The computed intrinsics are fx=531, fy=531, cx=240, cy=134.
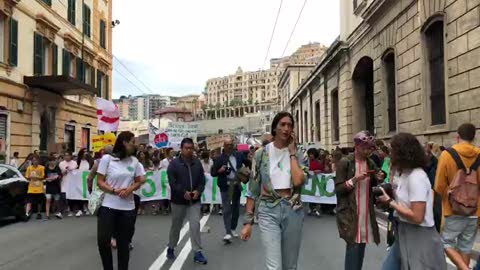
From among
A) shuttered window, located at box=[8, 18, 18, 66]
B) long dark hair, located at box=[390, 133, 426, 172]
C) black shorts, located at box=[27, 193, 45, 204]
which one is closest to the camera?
long dark hair, located at box=[390, 133, 426, 172]

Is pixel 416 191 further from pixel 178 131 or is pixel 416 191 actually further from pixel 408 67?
pixel 178 131

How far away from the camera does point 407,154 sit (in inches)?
168

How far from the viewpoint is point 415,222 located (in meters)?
4.14

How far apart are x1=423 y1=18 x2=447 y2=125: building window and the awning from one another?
1445 centimetres

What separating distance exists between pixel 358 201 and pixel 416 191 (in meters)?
0.98

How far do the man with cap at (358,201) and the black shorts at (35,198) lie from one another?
10729 mm

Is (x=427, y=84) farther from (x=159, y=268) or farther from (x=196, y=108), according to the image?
(x=196, y=108)

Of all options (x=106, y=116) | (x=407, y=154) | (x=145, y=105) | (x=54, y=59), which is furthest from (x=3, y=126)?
(x=145, y=105)

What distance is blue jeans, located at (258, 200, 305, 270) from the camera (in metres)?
4.61

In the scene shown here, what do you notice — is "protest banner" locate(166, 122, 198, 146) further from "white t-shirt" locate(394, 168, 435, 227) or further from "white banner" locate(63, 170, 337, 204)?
"white t-shirt" locate(394, 168, 435, 227)

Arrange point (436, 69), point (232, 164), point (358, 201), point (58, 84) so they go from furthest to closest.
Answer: point (58, 84) → point (436, 69) → point (232, 164) → point (358, 201)

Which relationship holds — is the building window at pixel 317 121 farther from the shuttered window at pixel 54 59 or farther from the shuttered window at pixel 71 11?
the shuttered window at pixel 54 59

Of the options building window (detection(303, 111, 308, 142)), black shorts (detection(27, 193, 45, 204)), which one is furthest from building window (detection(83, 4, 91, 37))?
building window (detection(303, 111, 308, 142))

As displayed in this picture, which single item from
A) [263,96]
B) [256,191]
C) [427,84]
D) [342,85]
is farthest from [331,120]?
[263,96]
